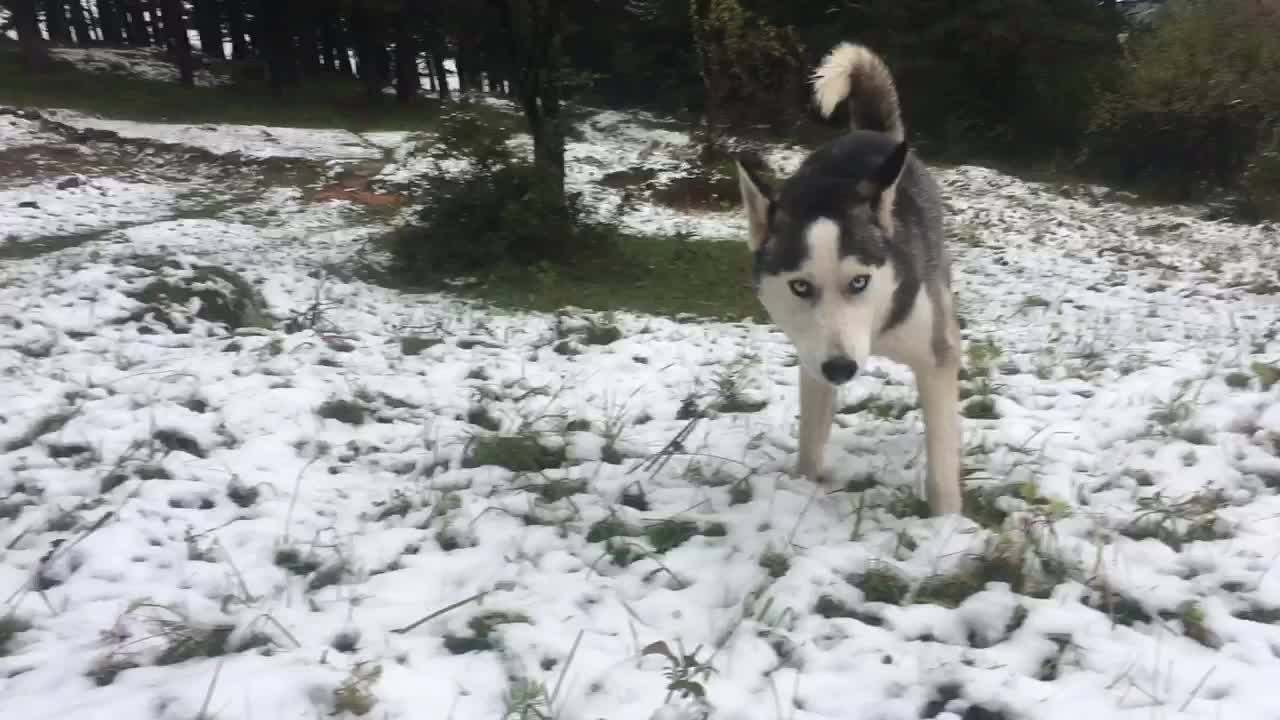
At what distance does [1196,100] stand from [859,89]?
10.7m

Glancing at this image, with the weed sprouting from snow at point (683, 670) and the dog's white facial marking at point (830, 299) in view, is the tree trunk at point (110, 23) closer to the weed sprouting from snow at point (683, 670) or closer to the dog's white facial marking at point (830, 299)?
the dog's white facial marking at point (830, 299)

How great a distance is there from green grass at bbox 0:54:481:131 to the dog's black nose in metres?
16.3

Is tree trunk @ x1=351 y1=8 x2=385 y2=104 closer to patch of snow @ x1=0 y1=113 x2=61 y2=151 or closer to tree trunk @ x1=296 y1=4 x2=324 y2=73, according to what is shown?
tree trunk @ x1=296 y1=4 x2=324 y2=73

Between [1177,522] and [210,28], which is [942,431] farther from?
[210,28]

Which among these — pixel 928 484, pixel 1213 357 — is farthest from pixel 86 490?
pixel 1213 357

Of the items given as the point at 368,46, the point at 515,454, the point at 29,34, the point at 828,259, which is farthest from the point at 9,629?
the point at 29,34

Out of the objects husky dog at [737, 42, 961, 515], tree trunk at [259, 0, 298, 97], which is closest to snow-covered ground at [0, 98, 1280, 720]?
husky dog at [737, 42, 961, 515]

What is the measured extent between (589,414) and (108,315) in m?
3.45

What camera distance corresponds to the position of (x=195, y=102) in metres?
20.3

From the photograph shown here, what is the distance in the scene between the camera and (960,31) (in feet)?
47.4

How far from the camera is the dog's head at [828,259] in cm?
272

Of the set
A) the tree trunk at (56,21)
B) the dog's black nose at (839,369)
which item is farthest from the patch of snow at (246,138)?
the tree trunk at (56,21)

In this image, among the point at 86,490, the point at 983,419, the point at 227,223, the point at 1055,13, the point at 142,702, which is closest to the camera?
the point at 142,702

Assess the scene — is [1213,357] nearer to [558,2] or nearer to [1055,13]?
[558,2]
